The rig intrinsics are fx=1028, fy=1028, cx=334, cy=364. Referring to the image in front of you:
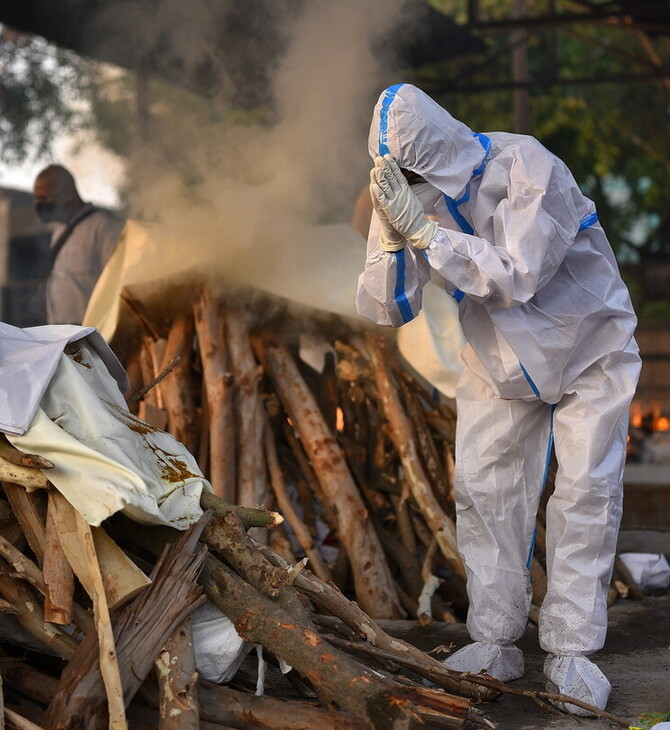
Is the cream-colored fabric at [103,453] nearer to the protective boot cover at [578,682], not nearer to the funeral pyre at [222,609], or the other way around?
the funeral pyre at [222,609]

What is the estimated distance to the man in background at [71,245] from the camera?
5.93 metres

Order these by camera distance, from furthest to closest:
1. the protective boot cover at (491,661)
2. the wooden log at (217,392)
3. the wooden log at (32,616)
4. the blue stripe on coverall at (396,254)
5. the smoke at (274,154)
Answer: the smoke at (274,154) → the wooden log at (217,392) → the protective boot cover at (491,661) → the blue stripe on coverall at (396,254) → the wooden log at (32,616)

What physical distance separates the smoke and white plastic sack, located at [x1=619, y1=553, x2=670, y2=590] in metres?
2.00

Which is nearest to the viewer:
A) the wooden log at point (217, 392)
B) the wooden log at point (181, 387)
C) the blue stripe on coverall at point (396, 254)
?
the blue stripe on coverall at point (396, 254)

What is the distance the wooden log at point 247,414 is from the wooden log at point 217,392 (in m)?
0.04

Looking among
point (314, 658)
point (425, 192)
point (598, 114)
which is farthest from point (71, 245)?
point (598, 114)

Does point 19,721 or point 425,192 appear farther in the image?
point 425,192

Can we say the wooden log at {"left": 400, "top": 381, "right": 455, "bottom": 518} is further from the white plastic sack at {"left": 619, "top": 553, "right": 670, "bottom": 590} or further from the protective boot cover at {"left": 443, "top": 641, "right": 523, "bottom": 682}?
the protective boot cover at {"left": 443, "top": 641, "right": 523, "bottom": 682}

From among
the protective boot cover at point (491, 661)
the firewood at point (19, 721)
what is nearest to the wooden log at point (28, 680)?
the firewood at point (19, 721)

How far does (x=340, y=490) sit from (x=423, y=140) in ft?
6.16

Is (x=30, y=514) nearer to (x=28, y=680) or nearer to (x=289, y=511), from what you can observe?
(x=28, y=680)

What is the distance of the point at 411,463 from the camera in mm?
4426

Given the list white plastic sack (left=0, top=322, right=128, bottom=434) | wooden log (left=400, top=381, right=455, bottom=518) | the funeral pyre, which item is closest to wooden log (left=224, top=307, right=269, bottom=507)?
the funeral pyre

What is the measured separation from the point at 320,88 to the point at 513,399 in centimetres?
269
